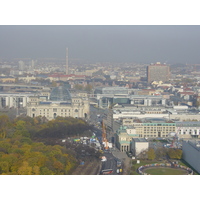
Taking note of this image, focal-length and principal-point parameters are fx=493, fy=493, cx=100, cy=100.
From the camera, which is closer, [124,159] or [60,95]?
[124,159]

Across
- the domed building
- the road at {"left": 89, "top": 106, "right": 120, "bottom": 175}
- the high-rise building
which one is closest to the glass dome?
the road at {"left": 89, "top": 106, "right": 120, "bottom": 175}

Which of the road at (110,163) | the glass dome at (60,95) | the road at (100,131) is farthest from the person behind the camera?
the glass dome at (60,95)

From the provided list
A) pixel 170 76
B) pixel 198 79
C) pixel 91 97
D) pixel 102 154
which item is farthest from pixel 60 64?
pixel 102 154

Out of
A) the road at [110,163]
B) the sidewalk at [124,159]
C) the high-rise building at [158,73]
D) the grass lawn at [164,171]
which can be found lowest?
the grass lawn at [164,171]

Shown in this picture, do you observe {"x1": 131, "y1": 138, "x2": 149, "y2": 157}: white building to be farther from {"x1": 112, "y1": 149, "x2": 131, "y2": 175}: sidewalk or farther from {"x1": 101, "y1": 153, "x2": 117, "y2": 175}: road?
{"x1": 101, "y1": 153, "x2": 117, "y2": 175}: road

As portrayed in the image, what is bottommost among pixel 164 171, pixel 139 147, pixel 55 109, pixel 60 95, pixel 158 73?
pixel 164 171

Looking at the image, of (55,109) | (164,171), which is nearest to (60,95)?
(55,109)

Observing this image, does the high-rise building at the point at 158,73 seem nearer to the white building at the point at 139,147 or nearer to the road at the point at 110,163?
the white building at the point at 139,147

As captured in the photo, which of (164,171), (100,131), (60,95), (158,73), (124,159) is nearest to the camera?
(164,171)

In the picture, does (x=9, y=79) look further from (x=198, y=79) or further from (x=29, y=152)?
(x=29, y=152)

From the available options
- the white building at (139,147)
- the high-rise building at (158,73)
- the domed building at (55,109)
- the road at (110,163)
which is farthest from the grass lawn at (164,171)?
the high-rise building at (158,73)

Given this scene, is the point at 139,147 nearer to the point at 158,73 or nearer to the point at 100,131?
the point at 100,131
